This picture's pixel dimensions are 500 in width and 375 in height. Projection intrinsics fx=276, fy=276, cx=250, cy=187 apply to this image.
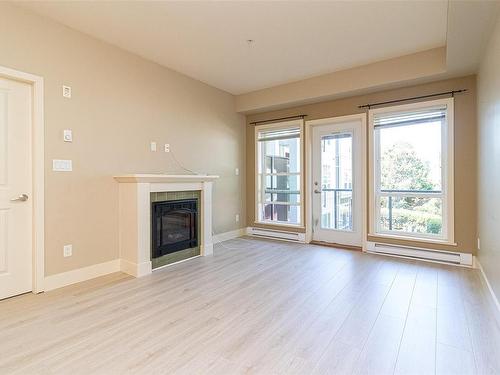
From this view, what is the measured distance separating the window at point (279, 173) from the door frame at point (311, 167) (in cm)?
15

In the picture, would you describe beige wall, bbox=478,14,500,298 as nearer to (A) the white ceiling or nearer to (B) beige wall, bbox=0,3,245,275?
(A) the white ceiling

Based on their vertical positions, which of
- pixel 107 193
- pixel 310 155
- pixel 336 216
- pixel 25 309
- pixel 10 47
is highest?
pixel 10 47

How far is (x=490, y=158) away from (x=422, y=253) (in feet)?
5.81

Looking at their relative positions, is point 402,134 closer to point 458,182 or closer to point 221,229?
point 458,182

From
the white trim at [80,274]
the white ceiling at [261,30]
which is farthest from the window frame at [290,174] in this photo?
the white trim at [80,274]

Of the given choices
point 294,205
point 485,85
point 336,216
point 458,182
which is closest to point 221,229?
point 294,205

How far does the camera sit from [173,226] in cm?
377

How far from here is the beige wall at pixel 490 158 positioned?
225 centimetres

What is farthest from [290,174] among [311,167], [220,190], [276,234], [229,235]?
[229,235]

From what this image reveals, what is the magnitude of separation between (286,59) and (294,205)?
2529 mm

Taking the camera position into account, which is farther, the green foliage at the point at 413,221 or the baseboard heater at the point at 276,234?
the baseboard heater at the point at 276,234

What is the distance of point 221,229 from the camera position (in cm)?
506

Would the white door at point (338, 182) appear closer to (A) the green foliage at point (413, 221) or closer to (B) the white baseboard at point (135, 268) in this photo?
(A) the green foliage at point (413, 221)

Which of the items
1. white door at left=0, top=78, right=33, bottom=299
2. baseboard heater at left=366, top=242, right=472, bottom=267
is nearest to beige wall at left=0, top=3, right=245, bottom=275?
white door at left=0, top=78, right=33, bottom=299
